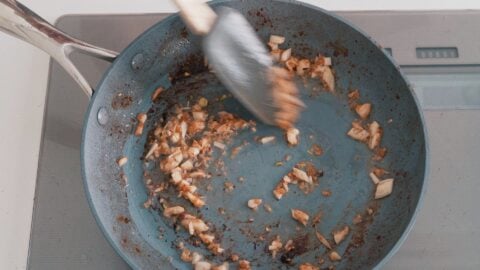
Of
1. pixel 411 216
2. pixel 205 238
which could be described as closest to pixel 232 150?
pixel 205 238

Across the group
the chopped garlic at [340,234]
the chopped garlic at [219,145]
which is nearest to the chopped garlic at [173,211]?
the chopped garlic at [219,145]

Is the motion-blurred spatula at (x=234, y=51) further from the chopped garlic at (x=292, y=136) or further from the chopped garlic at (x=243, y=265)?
the chopped garlic at (x=243, y=265)

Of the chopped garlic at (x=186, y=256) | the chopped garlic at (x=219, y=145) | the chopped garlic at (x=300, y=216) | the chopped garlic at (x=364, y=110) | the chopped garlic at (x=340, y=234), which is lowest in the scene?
the chopped garlic at (x=186, y=256)

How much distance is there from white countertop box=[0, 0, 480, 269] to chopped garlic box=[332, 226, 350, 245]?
334 millimetres

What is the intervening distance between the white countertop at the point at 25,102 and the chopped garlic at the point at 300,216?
32 centimetres

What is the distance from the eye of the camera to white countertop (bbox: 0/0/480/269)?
0.75 m

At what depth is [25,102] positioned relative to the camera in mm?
809

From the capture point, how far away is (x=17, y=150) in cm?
78

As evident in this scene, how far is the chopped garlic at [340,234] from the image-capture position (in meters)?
0.73

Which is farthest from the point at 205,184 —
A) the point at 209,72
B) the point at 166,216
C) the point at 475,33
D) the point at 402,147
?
the point at 475,33

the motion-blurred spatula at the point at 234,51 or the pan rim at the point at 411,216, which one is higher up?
the motion-blurred spatula at the point at 234,51

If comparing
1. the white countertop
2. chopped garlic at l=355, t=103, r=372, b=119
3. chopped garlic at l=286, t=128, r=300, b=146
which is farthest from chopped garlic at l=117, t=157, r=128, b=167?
chopped garlic at l=355, t=103, r=372, b=119

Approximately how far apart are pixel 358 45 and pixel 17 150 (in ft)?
1.63

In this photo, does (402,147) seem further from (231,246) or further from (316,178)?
(231,246)
